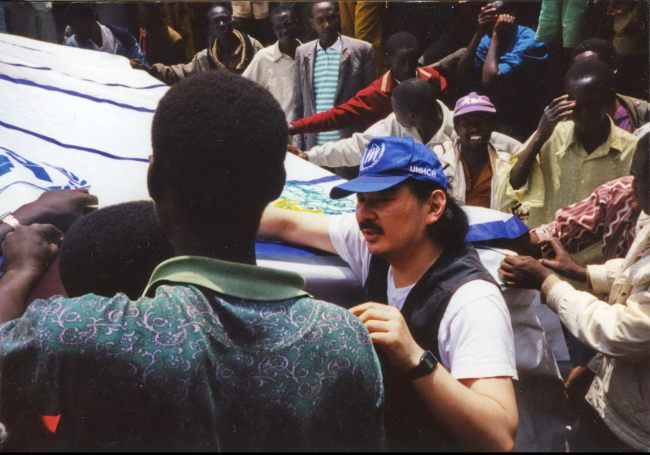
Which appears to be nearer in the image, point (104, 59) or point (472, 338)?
point (472, 338)

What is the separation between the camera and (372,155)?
4.46ft

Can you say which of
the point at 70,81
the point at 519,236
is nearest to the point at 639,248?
the point at 519,236

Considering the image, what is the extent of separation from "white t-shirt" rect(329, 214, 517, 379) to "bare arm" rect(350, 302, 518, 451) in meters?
→ 0.03

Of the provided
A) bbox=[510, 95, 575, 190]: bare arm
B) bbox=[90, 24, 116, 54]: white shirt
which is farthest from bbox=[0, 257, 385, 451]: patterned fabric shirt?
bbox=[90, 24, 116, 54]: white shirt

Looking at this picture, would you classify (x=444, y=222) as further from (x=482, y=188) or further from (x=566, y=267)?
(x=482, y=188)

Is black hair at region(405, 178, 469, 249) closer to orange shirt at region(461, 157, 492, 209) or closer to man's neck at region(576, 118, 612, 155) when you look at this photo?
man's neck at region(576, 118, 612, 155)

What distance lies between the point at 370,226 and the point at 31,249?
692 mm

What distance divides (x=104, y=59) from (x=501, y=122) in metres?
1.92

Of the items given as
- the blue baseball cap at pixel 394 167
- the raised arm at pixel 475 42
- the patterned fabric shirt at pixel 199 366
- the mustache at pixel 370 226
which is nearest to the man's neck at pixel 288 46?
the raised arm at pixel 475 42

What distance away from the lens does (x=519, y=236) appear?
60.1 inches

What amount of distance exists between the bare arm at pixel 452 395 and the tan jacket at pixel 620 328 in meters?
0.47

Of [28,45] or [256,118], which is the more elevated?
[256,118]

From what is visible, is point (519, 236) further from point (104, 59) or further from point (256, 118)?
point (104, 59)

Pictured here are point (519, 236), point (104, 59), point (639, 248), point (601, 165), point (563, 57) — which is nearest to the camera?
point (639, 248)
